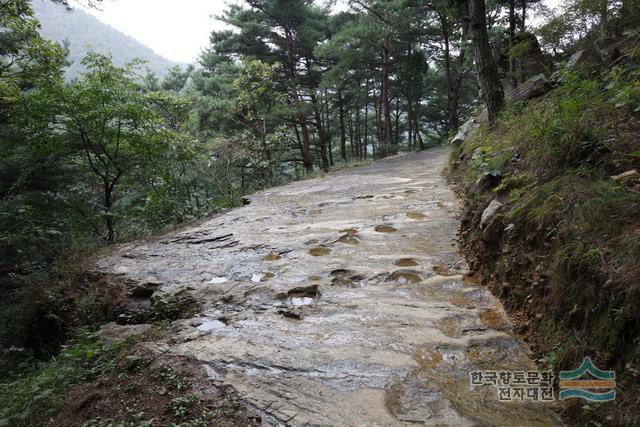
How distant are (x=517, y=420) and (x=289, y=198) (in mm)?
6030

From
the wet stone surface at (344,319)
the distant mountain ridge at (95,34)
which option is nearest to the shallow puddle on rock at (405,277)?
the wet stone surface at (344,319)

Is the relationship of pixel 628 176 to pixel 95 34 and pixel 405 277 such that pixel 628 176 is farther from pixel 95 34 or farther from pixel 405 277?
pixel 95 34

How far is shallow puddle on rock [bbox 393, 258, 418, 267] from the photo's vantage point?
325cm

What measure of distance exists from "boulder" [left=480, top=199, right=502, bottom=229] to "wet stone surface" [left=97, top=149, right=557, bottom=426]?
0.44 meters

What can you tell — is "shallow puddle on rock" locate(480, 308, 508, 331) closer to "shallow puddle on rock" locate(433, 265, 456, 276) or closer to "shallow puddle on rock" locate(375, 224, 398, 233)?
"shallow puddle on rock" locate(433, 265, 456, 276)

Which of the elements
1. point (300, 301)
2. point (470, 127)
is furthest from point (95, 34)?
point (300, 301)

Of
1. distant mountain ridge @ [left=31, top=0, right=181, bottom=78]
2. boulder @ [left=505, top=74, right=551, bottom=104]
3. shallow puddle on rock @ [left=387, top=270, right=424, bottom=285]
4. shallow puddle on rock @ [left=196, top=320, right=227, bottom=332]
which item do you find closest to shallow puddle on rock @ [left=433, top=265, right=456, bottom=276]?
shallow puddle on rock @ [left=387, top=270, right=424, bottom=285]

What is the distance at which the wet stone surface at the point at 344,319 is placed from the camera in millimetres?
1730

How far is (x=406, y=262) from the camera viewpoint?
330 centimetres

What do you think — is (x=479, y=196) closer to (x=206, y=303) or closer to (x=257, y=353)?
(x=257, y=353)

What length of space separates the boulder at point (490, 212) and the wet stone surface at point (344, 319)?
0.44m

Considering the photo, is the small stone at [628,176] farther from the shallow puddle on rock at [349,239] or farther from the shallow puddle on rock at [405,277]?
the shallow puddle on rock at [349,239]

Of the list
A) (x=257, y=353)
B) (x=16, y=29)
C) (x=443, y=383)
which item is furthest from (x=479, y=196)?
(x=16, y=29)

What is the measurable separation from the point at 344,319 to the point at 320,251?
56.7 inches
